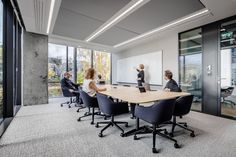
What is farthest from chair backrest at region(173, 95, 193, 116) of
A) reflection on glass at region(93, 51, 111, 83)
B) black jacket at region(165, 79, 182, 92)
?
reflection on glass at region(93, 51, 111, 83)

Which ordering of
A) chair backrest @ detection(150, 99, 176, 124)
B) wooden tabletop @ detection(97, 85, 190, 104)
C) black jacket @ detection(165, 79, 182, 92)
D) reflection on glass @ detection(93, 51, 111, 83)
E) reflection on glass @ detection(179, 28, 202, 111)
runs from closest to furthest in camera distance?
chair backrest @ detection(150, 99, 176, 124), wooden tabletop @ detection(97, 85, 190, 104), black jacket @ detection(165, 79, 182, 92), reflection on glass @ detection(179, 28, 202, 111), reflection on glass @ detection(93, 51, 111, 83)

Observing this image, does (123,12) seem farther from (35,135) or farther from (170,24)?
(35,135)

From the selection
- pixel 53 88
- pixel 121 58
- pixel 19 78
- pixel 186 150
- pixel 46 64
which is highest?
pixel 121 58

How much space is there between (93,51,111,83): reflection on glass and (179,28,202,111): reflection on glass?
4525mm

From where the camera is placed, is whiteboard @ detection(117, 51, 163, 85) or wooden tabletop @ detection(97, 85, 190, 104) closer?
wooden tabletop @ detection(97, 85, 190, 104)

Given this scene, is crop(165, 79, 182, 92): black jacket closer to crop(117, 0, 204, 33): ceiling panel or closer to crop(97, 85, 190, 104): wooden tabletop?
crop(97, 85, 190, 104): wooden tabletop

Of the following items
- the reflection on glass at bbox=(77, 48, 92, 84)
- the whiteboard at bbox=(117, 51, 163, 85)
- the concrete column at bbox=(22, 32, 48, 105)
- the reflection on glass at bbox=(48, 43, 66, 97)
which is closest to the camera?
the concrete column at bbox=(22, 32, 48, 105)

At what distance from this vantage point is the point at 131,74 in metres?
6.96

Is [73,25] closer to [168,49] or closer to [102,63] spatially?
[168,49]

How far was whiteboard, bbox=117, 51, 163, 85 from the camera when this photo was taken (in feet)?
18.0

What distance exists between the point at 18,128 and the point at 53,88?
12.2 ft

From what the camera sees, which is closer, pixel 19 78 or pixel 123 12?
pixel 123 12

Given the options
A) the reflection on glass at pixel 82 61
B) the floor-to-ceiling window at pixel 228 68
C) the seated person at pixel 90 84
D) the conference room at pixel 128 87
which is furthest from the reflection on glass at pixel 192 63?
the reflection on glass at pixel 82 61

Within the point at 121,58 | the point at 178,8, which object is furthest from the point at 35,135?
the point at 121,58
